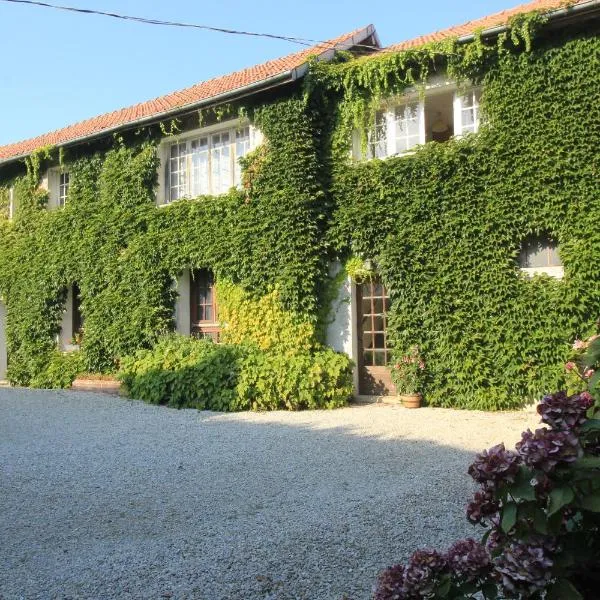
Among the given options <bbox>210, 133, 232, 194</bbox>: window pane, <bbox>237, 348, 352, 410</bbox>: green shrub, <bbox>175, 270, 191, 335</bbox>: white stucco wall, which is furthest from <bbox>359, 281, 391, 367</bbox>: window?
<bbox>175, 270, 191, 335</bbox>: white stucco wall

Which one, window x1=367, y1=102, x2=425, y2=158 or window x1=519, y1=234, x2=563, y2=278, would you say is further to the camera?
window x1=367, y1=102, x2=425, y2=158

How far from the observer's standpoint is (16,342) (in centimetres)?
1454

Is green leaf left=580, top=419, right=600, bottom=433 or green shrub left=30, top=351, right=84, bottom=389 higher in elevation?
green leaf left=580, top=419, right=600, bottom=433

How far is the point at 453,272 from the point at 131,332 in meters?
6.76

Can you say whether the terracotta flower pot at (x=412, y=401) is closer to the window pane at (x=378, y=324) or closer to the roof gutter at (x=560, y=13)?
the window pane at (x=378, y=324)

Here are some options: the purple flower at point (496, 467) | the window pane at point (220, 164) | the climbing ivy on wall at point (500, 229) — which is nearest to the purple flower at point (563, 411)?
the purple flower at point (496, 467)

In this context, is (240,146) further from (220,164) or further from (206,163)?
(206,163)

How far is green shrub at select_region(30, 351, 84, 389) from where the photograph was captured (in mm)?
13180

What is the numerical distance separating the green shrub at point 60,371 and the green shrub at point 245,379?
2.91 m

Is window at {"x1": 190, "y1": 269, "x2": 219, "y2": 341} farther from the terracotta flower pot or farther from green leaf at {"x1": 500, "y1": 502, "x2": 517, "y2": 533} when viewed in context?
green leaf at {"x1": 500, "y1": 502, "x2": 517, "y2": 533}

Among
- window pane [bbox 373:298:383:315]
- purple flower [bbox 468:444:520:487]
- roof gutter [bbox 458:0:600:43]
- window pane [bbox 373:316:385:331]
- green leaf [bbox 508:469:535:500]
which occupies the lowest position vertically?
green leaf [bbox 508:469:535:500]

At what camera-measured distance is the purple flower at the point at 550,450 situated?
143 centimetres

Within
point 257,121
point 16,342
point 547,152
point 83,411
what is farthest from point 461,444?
point 16,342

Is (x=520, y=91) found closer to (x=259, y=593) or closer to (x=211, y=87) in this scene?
(x=211, y=87)
